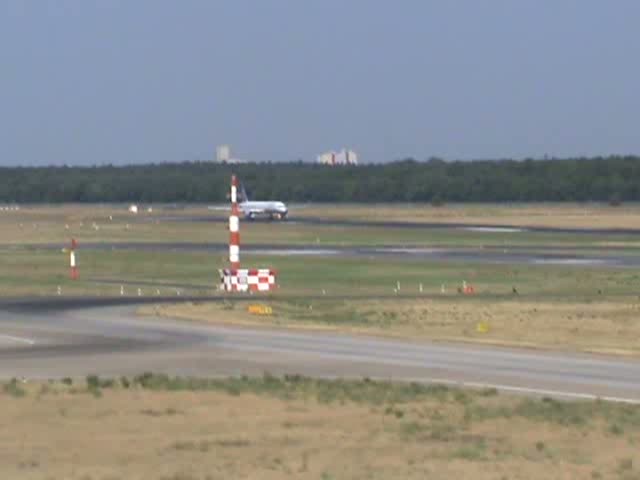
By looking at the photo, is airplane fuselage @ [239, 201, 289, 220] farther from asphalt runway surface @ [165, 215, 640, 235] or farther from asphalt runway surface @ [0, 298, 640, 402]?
asphalt runway surface @ [0, 298, 640, 402]

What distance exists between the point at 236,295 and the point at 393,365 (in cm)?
2343

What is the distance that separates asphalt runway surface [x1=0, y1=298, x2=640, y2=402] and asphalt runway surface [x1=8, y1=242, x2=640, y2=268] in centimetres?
3718

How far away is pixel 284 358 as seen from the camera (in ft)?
116

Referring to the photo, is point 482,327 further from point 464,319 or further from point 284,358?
point 284,358

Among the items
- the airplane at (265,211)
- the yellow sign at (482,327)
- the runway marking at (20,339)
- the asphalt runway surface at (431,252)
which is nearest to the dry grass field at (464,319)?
the yellow sign at (482,327)

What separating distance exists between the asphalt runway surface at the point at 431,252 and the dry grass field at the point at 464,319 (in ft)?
80.8

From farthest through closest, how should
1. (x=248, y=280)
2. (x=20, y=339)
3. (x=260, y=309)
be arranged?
1. (x=248, y=280)
2. (x=260, y=309)
3. (x=20, y=339)

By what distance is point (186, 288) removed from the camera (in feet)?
206

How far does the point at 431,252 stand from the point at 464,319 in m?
40.8

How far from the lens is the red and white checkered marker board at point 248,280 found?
58.0m

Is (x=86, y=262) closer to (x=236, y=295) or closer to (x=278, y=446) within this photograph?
(x=236, y=295)

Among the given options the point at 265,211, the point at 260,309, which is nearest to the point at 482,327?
the point at 260,309

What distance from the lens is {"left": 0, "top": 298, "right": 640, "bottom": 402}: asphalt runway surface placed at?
103ft

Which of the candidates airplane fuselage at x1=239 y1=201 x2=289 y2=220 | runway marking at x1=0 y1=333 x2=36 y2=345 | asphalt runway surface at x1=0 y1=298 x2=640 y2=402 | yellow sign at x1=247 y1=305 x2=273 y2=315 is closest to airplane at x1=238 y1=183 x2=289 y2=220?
airplane fuselage at x1=239 y1=201 x2=289 y2=220
